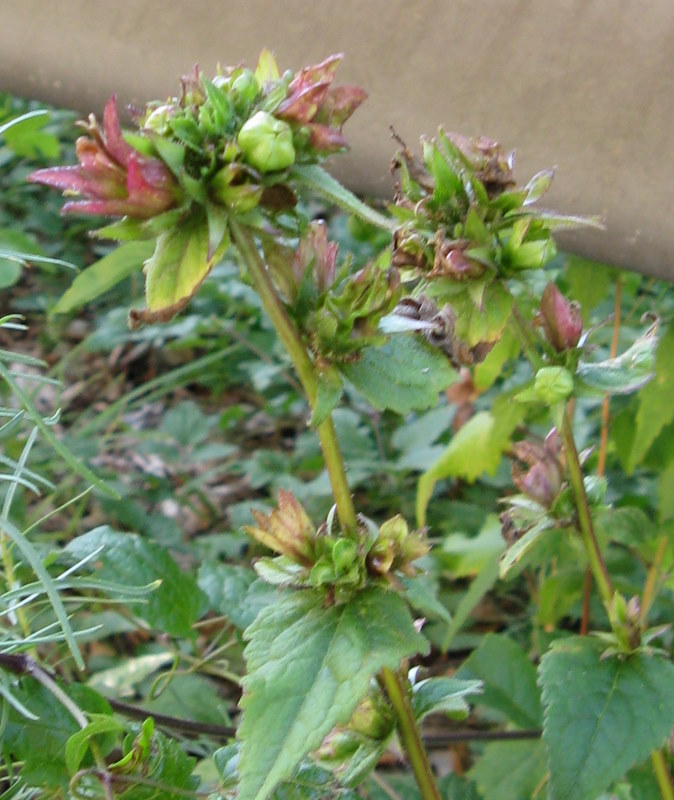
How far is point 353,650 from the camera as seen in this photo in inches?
14.3

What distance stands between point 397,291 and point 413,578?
0.14m

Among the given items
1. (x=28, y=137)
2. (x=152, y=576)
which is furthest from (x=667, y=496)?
(x=28, y=137)

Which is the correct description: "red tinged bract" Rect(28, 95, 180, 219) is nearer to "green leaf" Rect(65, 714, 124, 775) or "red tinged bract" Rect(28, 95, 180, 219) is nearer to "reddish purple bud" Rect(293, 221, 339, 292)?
"reddish purple bud" Rect(293, 221, 339, 292)

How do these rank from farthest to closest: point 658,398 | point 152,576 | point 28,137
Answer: point 28,137, point 658,398, point 152,576

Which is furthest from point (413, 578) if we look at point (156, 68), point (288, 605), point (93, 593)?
point (156, 68)

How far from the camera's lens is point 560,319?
0.47 m

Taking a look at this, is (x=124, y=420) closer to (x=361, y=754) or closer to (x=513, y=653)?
(x=513, y=653)

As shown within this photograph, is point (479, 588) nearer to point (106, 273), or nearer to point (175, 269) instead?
point (106, 273)

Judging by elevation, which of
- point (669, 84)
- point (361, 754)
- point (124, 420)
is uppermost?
point (669, 84)

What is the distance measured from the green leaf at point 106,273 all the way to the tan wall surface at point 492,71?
153mm

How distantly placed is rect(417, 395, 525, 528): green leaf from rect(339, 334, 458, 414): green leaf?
1.72ft

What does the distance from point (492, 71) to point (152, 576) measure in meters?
0.49

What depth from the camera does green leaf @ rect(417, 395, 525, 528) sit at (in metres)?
0.93

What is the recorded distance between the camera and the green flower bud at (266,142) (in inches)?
13.0
